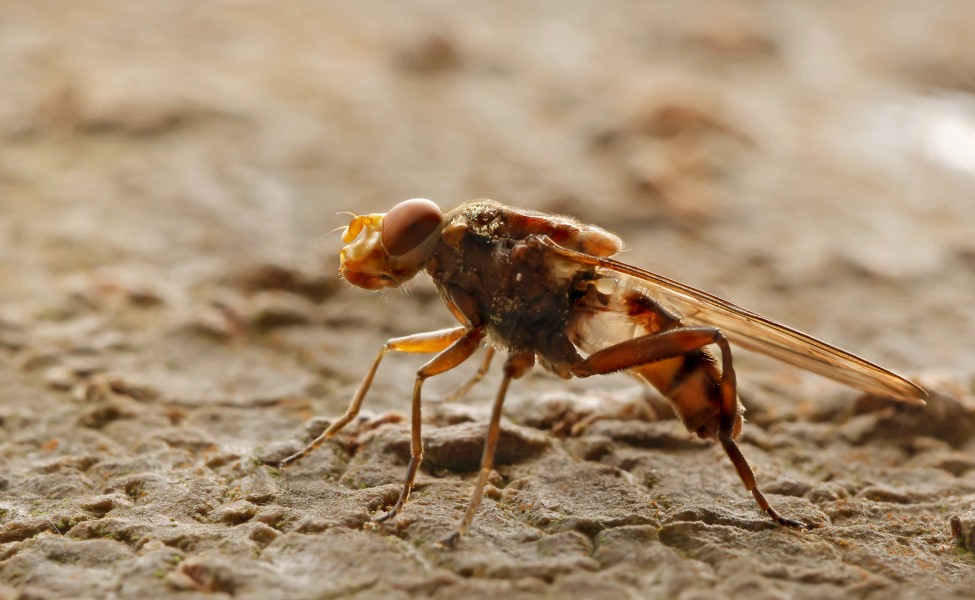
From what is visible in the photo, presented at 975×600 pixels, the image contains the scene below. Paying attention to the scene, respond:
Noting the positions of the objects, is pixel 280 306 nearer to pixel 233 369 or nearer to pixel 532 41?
pixel 233 369

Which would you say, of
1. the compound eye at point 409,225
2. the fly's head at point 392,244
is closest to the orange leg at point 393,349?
the fly's head at point 392,244

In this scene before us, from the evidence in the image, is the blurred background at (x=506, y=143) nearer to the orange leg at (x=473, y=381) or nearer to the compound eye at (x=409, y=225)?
the orange leg at (x=473, y=381)

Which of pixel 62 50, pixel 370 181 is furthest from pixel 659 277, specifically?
pixel 62 50

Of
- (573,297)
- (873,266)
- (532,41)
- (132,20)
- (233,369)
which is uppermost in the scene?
(532,41)

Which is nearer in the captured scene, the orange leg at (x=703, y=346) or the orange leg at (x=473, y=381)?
the orange leg at (x=703, y=346)

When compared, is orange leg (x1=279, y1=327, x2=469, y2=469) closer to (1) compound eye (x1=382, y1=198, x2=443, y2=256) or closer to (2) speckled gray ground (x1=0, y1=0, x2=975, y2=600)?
(2) speckled gray ground (x1=0, y1=0, x2=975, y2=600)

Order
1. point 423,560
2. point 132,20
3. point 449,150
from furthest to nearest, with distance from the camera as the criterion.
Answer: point 132,20
point 449,150
point 423,560
